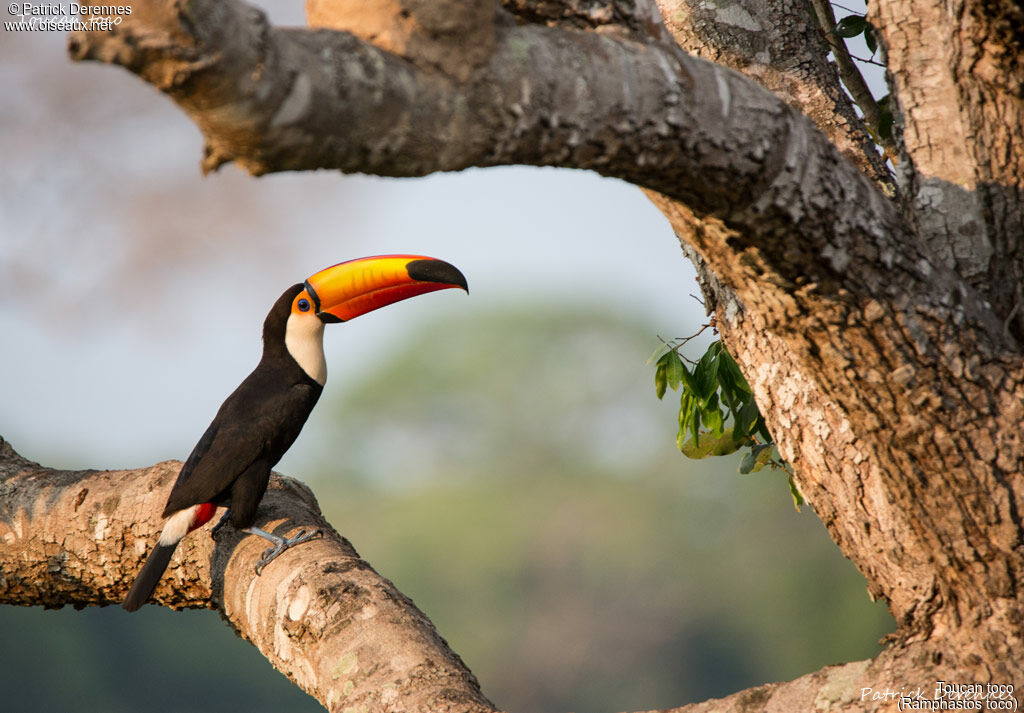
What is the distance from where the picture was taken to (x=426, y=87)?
114cm

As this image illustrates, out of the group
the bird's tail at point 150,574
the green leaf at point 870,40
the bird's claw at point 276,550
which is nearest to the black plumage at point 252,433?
the bird's tail at point 150,574

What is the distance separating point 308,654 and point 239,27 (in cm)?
150

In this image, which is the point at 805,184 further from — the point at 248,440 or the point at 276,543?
the point at 248,440

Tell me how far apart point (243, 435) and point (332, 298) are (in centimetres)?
73

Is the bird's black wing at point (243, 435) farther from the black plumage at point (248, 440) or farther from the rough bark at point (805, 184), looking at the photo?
the rough bark at point (805, 184)

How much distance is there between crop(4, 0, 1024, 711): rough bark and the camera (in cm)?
108

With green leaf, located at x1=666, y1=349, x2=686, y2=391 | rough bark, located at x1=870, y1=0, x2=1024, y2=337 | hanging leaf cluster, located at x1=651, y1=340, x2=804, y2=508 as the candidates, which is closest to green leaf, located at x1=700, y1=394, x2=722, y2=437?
hanging leaf cluster, located at x1=651, y1=340, x2=804, y2=508

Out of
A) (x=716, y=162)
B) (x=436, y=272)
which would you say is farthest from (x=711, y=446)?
(x=716, y=162)

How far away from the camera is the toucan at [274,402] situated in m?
2.76

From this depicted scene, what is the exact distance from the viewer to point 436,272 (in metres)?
3.31

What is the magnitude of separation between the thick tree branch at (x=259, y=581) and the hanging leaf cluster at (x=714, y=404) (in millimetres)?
974

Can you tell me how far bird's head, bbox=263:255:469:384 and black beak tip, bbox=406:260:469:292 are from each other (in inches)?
2.0

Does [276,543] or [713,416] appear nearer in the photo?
[276,543]

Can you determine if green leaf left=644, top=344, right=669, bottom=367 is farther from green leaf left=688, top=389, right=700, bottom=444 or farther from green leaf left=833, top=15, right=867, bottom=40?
green leaf left=833, top=15, right=867, bottom=40
